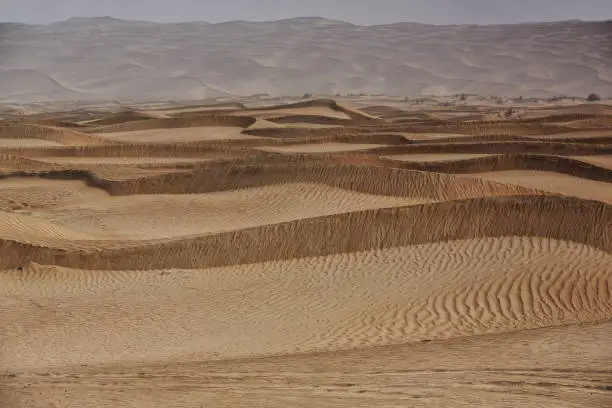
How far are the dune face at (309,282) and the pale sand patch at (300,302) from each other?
0.04 m

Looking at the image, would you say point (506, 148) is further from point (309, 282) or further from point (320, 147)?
point (309, 282)

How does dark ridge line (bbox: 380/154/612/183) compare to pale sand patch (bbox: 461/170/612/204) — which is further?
dark ridge line (bbox: 380/154/612/183)

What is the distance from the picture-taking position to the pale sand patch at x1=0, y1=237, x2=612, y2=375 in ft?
28.5

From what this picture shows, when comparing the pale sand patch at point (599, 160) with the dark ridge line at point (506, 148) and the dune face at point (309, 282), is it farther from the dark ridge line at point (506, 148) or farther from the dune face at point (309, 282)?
the dark ridge line at point (506, 148)

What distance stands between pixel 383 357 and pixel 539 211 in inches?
278

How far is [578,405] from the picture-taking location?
5266 millimetres

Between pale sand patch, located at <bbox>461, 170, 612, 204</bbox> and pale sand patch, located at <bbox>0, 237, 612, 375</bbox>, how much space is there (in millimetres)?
7064

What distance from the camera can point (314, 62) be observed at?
125 metres

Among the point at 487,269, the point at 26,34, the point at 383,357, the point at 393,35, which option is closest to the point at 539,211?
the point at 487,269

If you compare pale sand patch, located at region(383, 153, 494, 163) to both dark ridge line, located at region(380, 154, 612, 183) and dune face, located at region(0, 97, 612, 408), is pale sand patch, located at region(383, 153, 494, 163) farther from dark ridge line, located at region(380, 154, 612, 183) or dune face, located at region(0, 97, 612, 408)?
dark ridge line, located at region(380, 154, 612, 183)

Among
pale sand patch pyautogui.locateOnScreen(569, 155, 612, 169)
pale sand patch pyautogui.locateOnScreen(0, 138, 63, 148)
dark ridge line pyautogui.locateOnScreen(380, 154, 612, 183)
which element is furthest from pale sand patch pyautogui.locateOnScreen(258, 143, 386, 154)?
pale sand patch pyautogui.locateOnScreen(0, 138, 63, 148)

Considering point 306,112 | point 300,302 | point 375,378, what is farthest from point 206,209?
point 306,112

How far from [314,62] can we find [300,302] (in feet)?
383

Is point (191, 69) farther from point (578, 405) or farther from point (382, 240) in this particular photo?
point (578, 405)
